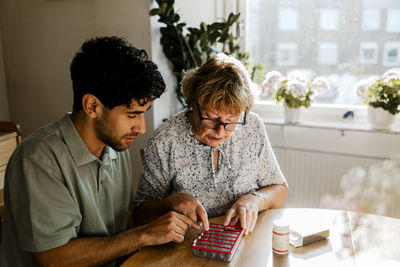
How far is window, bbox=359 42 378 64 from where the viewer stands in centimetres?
259

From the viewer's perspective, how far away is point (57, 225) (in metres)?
1.12

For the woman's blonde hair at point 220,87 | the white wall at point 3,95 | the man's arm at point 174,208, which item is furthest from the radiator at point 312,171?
the white wall at point 3,95

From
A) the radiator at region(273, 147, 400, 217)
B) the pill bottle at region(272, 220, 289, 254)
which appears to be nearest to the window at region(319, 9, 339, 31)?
the radiator at region(273, 147, 400, 217)

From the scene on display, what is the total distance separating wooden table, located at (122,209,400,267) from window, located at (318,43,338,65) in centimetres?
155

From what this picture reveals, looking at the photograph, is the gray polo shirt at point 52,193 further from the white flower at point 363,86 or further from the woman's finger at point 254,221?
the white flower at point 363,86

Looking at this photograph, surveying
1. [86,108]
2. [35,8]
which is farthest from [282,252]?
[35,8]

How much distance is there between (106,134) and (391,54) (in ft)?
7.22

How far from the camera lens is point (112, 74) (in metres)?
1.15

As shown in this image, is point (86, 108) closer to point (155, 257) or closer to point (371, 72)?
point (155, 257)

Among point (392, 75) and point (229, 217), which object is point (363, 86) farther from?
point (229, 217)

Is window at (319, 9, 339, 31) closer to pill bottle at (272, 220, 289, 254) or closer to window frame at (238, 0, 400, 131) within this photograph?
window frame at (238, 0, 400, 131)

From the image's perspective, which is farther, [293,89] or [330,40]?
[330,40]

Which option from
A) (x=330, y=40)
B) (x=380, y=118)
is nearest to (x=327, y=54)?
(x=330, y=40)

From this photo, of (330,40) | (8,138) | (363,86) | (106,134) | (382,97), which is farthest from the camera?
(330,40)
